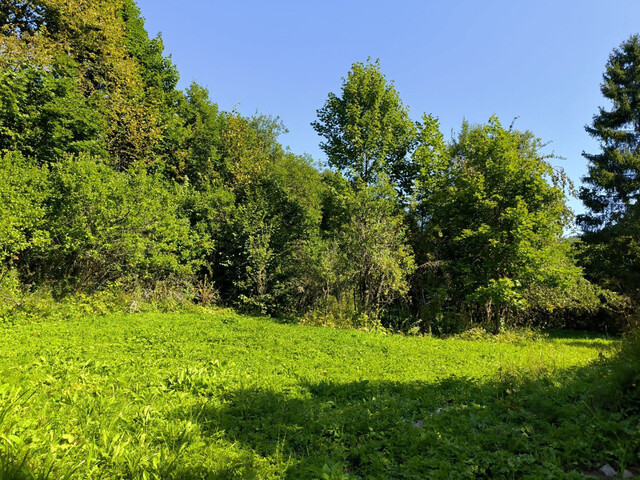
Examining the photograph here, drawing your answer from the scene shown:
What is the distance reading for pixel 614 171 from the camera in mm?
16234

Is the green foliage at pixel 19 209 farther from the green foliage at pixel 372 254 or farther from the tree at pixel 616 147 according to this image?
the tree at pixel 616 147

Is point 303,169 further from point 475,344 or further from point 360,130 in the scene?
point 475,344

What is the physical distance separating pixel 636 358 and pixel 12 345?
9.19 m

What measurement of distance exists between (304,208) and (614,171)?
16354mm

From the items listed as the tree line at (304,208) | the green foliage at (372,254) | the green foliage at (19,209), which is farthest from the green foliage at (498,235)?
the green foliage at (19,209)

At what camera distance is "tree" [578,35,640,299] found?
579 inches

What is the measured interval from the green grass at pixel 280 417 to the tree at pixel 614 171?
525 inches

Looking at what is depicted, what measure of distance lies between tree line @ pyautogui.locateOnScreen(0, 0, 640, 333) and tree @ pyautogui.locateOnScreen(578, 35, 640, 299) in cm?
7

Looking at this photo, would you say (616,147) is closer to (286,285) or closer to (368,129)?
(368,129)

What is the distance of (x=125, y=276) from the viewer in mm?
11516

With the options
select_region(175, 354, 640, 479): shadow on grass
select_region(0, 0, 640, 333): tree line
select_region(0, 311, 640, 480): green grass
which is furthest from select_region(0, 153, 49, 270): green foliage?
select_region(175, 354, 640, 479): shadow on grass

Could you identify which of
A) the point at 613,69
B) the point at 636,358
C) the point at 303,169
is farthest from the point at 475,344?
the point at 613,69

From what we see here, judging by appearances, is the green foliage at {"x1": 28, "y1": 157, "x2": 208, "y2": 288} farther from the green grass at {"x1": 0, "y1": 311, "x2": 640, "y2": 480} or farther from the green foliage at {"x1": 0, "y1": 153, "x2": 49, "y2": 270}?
the green grass at {"x1": 0, "y1": 311, "x2": 640, "y2": 480}

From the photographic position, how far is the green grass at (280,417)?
8.38 feet
